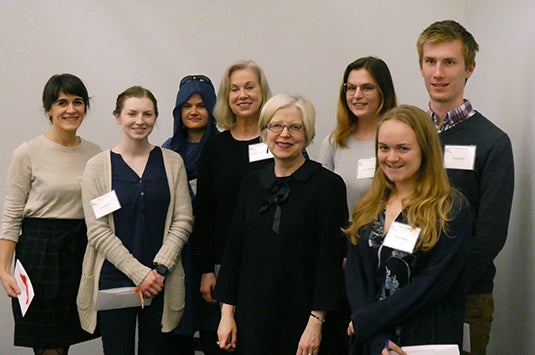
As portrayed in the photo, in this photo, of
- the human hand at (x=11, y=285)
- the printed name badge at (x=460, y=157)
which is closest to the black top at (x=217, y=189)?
the printed name badge at (x=460, y=157)

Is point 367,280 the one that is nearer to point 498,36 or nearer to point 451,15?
point 498,36

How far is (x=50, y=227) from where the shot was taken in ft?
8.69

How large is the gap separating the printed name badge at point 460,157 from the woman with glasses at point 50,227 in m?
1.68

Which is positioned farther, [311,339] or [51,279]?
[51,279]

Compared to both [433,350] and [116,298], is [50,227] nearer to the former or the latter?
[116,298]

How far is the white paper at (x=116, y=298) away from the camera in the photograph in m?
2.40

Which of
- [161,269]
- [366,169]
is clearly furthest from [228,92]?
[161,269]

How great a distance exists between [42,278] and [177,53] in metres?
1.60

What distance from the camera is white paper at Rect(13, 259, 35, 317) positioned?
101 inches

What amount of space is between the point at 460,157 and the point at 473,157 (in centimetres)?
5

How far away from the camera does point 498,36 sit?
9.19ft

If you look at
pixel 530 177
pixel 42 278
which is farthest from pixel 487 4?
pixel 42 278

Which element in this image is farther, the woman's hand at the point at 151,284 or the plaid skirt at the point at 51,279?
the plaid skirt at the point at 51,279

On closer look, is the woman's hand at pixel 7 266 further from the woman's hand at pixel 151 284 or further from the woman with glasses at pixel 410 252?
the woman with glasses at pixel 410 252
